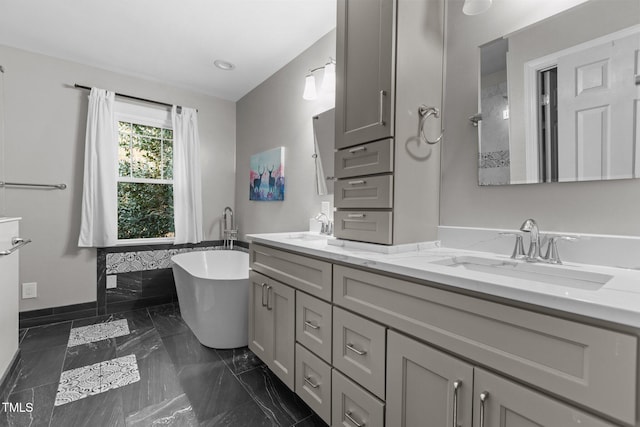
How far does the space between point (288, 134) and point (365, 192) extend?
61.3 inches

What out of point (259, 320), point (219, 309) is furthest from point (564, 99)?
point (219, 309)

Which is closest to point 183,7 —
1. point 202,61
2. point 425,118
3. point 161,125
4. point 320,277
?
point 202,61

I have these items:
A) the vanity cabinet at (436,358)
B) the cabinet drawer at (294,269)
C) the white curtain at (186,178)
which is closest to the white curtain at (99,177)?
the white curtain at (186,178)

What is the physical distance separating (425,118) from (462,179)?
36 centimetres

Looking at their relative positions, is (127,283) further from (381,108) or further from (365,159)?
(381,108)

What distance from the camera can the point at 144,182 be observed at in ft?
10.7

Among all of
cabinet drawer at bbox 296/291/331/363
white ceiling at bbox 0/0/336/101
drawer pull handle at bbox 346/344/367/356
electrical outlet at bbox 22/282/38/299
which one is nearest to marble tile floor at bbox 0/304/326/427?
electrical outlet at bbox 22/282/38/299

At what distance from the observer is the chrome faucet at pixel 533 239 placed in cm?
111

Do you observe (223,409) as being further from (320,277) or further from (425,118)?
(425,118)

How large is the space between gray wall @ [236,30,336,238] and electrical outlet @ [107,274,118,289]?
4.52 feet

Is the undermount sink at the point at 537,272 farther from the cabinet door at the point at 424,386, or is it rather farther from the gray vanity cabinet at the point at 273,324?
the gray vanity cabinet at the point at 273,324

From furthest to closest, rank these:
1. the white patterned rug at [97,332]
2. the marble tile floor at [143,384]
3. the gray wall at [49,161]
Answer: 1. the gray wall at [49,161]
2. the white patterned rug at [97,332]
3. the marble tile floor at [143,384]

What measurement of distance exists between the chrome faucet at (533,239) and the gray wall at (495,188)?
0.36 feet

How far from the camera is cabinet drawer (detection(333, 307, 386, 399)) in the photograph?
108cm
